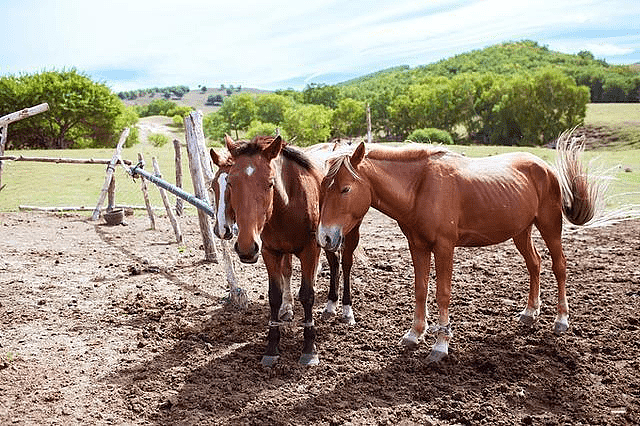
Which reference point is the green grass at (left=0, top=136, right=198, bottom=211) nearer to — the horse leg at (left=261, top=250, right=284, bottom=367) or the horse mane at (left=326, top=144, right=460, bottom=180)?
the horse leg at (left=261, top=250, right=284, bottom=367)

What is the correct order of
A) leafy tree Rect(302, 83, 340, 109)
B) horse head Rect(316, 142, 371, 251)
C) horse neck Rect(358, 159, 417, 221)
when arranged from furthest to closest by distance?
leafy tree Rect(302, 83, 340, 109), horse neck Rect(358, 159, 417, 221), horse head Rect(316, 142, 371, 251)

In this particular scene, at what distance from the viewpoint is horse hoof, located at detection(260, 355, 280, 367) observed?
15.5 ft

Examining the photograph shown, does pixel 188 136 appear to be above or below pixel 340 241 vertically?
above

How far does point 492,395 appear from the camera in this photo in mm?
4133

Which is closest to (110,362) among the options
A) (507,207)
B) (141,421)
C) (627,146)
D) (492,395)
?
(141,421)

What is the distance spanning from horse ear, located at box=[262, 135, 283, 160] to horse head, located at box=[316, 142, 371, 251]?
1.65ft

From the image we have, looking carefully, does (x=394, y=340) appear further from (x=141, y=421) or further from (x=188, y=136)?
(x=188, y=136)

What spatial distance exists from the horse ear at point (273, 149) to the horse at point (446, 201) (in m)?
0.50

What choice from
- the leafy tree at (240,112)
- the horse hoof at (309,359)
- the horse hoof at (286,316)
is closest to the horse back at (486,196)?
the horse hoof at (309,359)

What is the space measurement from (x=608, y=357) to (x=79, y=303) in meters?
6.31

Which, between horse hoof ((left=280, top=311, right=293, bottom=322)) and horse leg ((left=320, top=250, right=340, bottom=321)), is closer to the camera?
horse hoof ((left=280, top=311, right=293, bottom=322))

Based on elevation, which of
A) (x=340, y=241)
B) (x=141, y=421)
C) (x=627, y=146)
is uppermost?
(x=340, y=241)

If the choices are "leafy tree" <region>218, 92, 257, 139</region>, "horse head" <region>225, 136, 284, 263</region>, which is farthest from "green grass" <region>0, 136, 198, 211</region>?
"leafy tree" <region>218, 92, 257, 139</region>

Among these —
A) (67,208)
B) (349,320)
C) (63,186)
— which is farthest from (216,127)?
(349,320)
